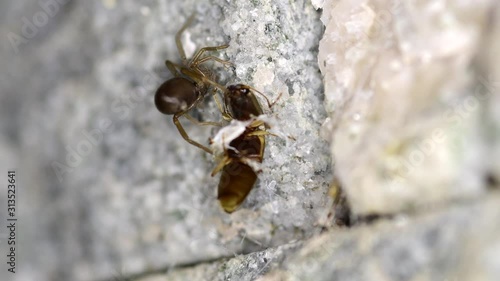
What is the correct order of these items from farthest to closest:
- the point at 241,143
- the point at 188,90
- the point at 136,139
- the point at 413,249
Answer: the point at 136,139, the point at 188,90, the point at 241,143, the point at 413,249

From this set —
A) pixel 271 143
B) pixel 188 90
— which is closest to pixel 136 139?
pixel 188 90

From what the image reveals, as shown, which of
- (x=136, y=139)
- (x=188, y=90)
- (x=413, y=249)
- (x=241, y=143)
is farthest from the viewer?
(x=136, y=139)

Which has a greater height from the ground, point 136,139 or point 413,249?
point 136,139

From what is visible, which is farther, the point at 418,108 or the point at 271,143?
the point at 271,143

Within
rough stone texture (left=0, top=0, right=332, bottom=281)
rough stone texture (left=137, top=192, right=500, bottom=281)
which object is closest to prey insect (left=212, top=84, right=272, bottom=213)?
rough stone texture (left=0, top=0, right=332, bottom=281)

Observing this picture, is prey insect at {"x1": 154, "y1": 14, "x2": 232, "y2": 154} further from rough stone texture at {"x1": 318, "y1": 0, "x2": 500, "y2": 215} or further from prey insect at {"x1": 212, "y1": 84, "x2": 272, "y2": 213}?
rough stone texture at {"x1": 318, "y1": 0, "x2": 500, "y2": 215}

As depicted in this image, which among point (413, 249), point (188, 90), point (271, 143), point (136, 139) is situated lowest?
point (413, 249)

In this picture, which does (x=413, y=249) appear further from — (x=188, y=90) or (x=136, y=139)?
(x=136, y=139)
